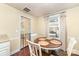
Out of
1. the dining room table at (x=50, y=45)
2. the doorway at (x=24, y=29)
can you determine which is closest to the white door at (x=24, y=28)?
the doorway at (x=24, y=29)

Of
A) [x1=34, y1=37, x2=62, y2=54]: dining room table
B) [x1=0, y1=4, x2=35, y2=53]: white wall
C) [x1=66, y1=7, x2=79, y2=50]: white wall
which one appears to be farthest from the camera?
[x1=66, y1=7, x2=79, y2=50]: white wall

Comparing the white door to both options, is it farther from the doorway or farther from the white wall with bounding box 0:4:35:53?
the white wall with bounding box 0:4:35:53

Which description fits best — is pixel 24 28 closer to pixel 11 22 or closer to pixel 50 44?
pixel 11 22

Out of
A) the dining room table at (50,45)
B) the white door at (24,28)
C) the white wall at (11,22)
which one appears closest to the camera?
the dining room table at (50,45)

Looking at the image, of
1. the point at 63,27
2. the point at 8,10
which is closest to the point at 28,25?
the point at 8,10

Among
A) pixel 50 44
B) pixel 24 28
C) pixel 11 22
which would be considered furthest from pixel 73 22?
pixel 11 22

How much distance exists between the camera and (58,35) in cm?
297

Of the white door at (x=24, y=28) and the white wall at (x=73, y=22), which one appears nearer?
the white wall at (x=73, y=22)

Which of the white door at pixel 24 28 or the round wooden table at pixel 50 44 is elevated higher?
the white door at pixel 24 28

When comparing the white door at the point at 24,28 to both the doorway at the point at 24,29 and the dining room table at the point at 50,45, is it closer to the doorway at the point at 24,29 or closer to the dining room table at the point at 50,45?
the doorway at the point at 24,29

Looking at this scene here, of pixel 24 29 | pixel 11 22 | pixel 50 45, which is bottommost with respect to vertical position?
pixel 50 45

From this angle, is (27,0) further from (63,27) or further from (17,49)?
(63,27)

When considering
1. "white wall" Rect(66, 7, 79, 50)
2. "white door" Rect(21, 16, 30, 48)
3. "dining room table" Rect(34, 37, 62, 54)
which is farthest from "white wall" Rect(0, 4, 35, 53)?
"white wall" Rect(66, 7, 79, 50)

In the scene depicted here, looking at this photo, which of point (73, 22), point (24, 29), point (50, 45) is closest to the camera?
point (50, 45)
